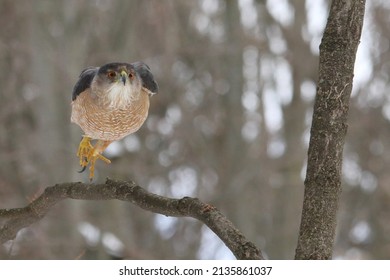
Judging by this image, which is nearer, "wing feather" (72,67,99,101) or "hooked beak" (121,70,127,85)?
"hooked beak" (121,70,127,85)

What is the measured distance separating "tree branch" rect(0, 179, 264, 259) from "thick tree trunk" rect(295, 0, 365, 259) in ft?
0.90

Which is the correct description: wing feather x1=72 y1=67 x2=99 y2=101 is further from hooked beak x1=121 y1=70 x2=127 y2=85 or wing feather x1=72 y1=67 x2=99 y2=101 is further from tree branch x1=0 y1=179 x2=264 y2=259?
tree branch x1=0 y1=179 x2=264 y2=259

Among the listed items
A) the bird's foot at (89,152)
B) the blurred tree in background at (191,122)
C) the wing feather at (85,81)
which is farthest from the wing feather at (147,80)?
the blurred tree in background at (191,122)

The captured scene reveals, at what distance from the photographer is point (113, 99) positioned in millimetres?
3900

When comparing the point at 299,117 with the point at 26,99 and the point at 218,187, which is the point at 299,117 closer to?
the point at 218,187

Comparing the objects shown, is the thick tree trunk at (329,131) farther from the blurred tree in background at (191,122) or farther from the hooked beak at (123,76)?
the blurred tree in background at (191,122)

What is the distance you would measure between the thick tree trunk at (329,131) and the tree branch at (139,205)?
274 millimetres

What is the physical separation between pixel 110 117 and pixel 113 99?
0.38 feet

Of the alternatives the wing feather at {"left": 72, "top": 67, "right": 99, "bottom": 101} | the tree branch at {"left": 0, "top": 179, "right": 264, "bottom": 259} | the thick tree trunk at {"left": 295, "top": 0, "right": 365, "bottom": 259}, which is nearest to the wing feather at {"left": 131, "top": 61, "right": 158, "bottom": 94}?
the wing feather at {"left": 72, "top": 67, "right": 99, "bottom": 101}

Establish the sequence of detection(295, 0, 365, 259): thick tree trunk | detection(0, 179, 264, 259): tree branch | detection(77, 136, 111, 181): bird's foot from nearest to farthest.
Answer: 1. detection(0, 179, 264, 259): tree branch
2. detection(295, 0, 365, 259): thick tree trunk
3. detection(77, 136, 111, 181): bird's foot

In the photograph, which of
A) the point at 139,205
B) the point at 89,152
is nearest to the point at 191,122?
the point at 89,152

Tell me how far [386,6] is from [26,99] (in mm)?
7293

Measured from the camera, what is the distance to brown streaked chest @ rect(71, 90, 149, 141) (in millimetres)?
3938

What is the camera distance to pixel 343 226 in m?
15.5
